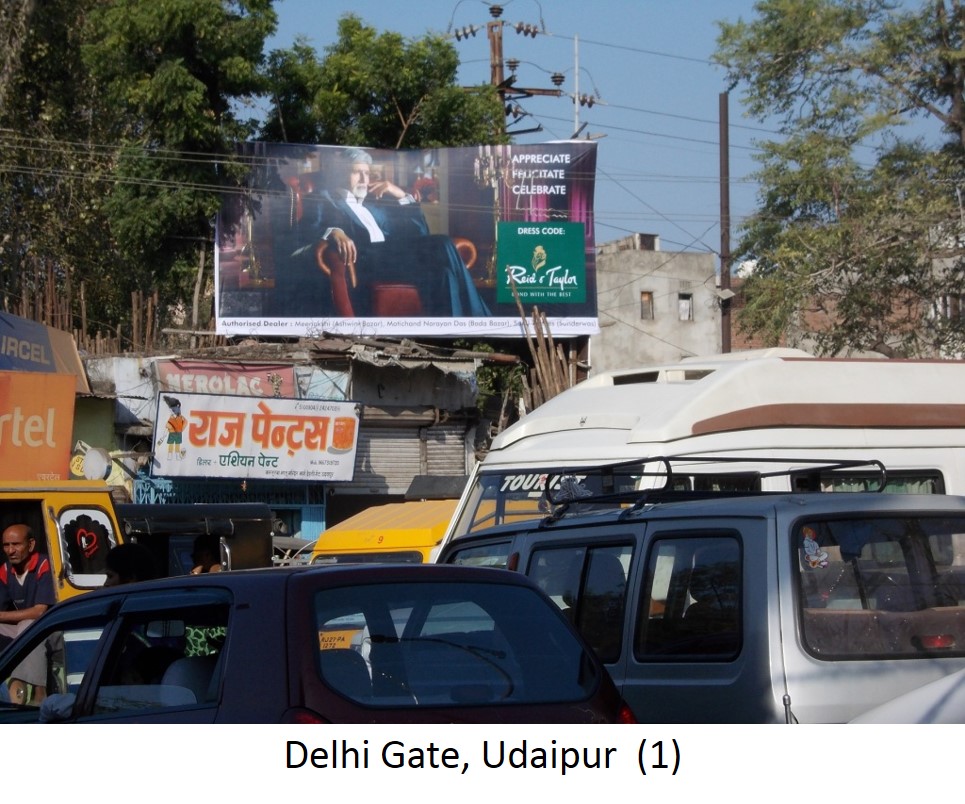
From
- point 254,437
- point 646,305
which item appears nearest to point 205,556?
point 254,437

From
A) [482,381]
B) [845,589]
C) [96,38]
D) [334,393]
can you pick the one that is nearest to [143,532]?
[845,589]

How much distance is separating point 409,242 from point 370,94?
201 inches

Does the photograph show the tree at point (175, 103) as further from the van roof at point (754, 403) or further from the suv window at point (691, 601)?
the suv window at point (691, 601)

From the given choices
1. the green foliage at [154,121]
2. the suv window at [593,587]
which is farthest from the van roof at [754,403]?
the green foliage at [154,121]

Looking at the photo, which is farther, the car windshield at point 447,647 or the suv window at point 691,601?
the suv window at point 691,601

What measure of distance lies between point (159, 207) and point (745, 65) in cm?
1281

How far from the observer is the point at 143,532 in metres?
11.7

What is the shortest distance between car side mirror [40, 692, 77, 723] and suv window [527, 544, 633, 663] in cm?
235

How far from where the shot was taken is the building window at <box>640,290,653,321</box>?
3562 centimetres

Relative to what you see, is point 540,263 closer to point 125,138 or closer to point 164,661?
point 125,138

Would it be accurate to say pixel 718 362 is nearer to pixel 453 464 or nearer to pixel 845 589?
pixel 845 589

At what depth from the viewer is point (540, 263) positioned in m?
27.4

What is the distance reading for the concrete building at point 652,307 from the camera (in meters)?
35.3

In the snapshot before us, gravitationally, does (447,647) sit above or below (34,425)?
below
